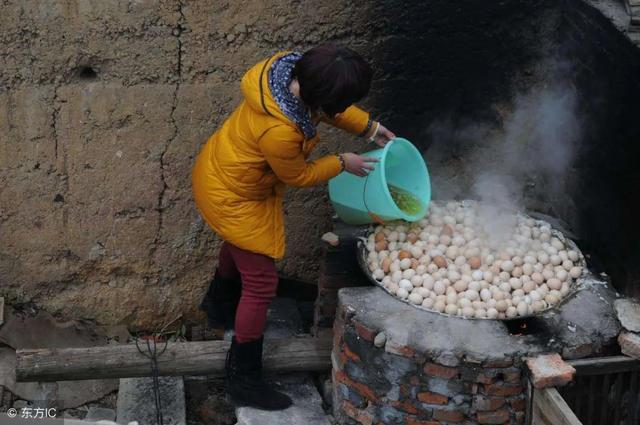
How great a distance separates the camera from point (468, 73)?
14.6ft

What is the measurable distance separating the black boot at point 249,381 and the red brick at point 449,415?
2.32 ft

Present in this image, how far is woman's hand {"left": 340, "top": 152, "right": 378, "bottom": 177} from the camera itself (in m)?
3.75

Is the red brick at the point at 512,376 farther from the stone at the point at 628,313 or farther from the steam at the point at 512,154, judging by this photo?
the steam at the point at 512,154

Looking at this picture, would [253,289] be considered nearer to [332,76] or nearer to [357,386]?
[357,386]

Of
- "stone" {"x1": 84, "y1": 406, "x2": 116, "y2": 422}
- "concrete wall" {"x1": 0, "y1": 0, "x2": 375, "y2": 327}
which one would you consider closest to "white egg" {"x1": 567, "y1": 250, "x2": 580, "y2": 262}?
"concrete wall" {"x1": 0, "y1": 0, "x2": 375, "y2": 327}

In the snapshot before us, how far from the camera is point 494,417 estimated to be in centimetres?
358

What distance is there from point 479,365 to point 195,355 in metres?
1.27

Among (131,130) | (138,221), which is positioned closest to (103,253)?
(138,221)

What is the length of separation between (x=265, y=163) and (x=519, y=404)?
1.31 metres

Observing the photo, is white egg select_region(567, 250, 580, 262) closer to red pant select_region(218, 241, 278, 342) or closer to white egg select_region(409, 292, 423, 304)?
white egg select_region(409, 292, 423, 304)

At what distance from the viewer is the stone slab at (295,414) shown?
153 inches

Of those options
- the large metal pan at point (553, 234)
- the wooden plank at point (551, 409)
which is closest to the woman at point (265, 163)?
the large metal pan at point (553, 234)

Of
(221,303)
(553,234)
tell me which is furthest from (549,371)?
(221,303)

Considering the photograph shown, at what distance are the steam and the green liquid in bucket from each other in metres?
0.43
